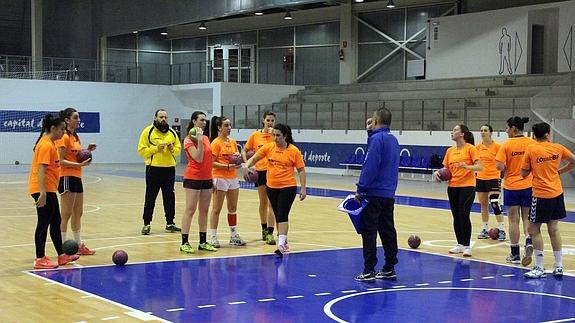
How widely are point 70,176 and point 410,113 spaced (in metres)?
20.0

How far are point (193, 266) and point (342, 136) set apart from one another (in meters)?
20.8

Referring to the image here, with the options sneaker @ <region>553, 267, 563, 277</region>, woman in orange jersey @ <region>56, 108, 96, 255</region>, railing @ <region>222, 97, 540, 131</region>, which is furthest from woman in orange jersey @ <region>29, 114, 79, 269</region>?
railing @ <region>222, 97, 540, 131</region>

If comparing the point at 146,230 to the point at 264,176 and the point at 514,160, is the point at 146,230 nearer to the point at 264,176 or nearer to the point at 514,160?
the point at 264,176

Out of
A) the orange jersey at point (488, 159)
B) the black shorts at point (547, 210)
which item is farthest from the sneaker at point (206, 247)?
the orange jersey at point (488, 159)

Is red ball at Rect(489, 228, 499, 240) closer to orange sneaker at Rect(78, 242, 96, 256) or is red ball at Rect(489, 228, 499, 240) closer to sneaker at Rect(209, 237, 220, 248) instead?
sneaker at Rect(209, 237, 220, 248)

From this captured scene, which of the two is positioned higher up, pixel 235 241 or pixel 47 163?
pixel 47 163

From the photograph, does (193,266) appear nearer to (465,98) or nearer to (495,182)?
(495,182)

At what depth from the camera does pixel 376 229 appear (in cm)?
943

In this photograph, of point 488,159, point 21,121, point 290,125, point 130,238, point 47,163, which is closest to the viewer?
point 47,163

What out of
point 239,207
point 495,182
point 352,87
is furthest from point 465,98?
point 495,182

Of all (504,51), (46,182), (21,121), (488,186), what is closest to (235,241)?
(46,182)

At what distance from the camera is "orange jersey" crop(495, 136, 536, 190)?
1051cm

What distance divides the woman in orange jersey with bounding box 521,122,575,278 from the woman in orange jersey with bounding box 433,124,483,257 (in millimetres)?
1459

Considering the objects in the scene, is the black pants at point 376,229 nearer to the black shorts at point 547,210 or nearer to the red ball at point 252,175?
the black shorts at point 547,210
